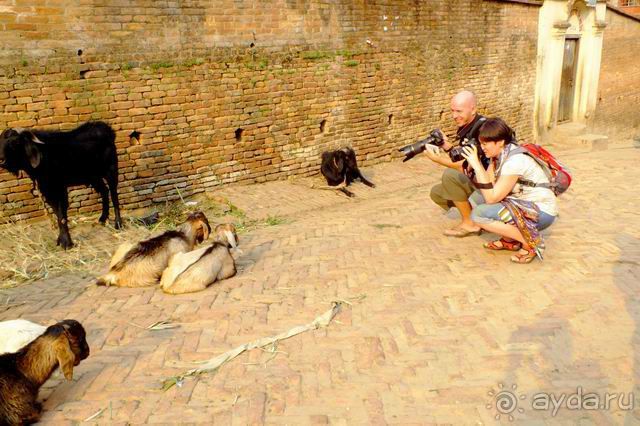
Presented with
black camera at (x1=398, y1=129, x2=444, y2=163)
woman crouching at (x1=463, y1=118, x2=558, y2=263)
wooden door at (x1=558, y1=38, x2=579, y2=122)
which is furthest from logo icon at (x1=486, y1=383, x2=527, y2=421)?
wooden door at (x1=558, y1=38, x2=579, y2=122)

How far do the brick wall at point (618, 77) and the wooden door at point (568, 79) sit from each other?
4.91 ft

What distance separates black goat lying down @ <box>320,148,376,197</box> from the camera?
33.6ft

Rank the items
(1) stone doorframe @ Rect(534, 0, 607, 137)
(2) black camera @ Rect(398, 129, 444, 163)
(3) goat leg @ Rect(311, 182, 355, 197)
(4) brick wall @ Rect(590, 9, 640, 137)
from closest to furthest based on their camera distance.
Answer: (2) black camera @ Rect(398, 129, 444, 163), (3) goat leg @ Rect(311, 182, 355, 197), (1) stone doorframe @ Rect(534, 0, 607, 137), (4) brick wall @ Rect(590, 9, 640, 137)

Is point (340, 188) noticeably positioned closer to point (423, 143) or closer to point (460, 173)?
point (460, 173)

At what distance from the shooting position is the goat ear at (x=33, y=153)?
251 inches

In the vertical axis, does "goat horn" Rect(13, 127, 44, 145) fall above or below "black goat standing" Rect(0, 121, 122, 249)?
above

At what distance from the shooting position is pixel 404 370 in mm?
3633

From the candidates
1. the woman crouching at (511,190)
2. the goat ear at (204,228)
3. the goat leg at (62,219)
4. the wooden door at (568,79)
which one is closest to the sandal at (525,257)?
the woman crouching at (511,190)

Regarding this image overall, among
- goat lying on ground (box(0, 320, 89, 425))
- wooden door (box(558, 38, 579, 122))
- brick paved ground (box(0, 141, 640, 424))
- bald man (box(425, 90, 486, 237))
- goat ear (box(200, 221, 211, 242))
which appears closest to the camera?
goat lying on ground (box(0, 320, 89, 425))

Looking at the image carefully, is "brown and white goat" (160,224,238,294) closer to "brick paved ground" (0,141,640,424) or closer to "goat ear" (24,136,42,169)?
"brick paved ground" (0,141,640,424)

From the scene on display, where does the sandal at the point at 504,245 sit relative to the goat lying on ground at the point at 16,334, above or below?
below

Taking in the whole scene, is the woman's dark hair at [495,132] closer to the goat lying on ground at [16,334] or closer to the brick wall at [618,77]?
the goat lying on ground at [16,334]

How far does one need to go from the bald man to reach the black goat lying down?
3.85 metres

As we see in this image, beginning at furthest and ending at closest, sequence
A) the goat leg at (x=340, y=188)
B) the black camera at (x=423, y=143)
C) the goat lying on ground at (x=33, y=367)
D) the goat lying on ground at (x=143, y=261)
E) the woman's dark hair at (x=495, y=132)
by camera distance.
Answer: the goat leg at (x=340, y=188) < the black camera at (x=423, y=143) < the goat lying on ground at (x=143, y=261) < the woman's dark hair at (x=495, y=132) < the goat lying on ground at (x=33, y=367)
